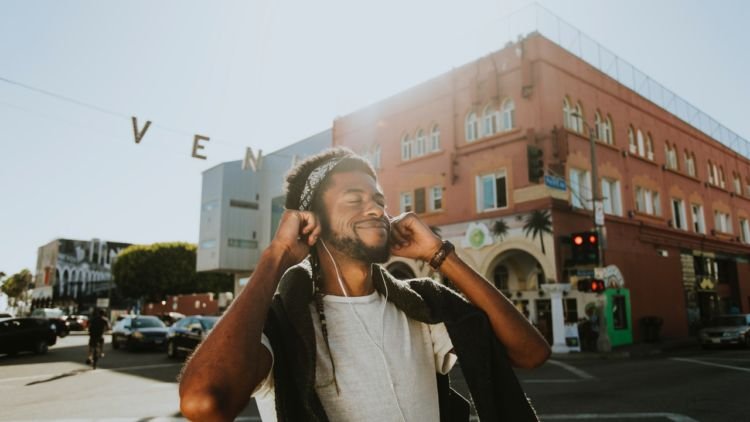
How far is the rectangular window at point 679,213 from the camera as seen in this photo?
25234 millimetres

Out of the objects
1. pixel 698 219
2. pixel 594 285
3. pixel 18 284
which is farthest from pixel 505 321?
pixel 18 284

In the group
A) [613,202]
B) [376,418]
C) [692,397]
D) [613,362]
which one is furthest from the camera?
[613,202]

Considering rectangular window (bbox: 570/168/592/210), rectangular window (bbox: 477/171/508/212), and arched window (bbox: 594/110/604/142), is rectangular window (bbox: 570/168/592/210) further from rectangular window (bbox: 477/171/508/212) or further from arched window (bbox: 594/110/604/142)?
rectangular window (bbox: 477/171/508/212)

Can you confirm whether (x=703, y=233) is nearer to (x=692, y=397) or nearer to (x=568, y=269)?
(x=568, y=269)

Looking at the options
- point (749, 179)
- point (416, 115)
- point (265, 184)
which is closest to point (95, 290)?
point (265, 184)

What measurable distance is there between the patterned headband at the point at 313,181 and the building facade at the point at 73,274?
79.7 m

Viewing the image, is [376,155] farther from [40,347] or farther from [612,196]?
[40,347]

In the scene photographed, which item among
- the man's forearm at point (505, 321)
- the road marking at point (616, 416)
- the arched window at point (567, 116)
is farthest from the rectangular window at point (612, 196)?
the man's forearm at point (505, 321)

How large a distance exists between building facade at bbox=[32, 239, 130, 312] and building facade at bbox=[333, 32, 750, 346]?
6508 cm

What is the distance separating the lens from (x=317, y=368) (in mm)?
1663

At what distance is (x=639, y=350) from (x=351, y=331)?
18542 mm

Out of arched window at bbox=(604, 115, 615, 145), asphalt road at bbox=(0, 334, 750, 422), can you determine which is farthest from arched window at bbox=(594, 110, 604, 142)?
asphalt road at bbox=(0, 334, 750, 422)

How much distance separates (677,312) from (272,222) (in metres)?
27.9

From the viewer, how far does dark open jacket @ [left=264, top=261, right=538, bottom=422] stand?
1534 mm
